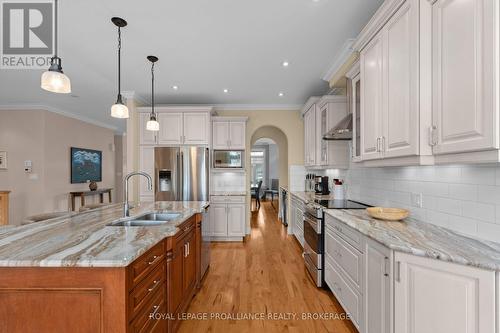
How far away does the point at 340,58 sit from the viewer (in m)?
2.95

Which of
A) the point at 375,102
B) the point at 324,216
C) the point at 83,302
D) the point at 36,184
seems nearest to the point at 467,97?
the point at 375,102

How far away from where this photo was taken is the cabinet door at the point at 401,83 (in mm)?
1540

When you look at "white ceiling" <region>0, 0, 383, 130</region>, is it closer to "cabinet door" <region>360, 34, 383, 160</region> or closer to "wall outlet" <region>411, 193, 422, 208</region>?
"cabinet door" <region>360, 34, 383, 160</region>

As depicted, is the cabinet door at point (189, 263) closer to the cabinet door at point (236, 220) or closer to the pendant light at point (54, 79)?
the pendant light at point (54, 79)

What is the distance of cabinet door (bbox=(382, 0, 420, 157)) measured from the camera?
1.54 metres

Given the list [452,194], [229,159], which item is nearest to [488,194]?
[452,194]

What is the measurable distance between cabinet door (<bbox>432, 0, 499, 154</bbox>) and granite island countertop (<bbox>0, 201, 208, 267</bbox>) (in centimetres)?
181

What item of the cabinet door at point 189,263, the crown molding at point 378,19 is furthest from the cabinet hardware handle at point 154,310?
the crown molding at point 378,19

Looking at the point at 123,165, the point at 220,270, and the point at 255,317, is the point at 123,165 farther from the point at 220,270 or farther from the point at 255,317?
the point at 255,317

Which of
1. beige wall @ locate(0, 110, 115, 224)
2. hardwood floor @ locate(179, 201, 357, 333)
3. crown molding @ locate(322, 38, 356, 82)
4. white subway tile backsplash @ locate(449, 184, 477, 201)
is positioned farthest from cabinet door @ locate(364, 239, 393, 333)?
beige wall @ locate(0, 110, 115, 224)

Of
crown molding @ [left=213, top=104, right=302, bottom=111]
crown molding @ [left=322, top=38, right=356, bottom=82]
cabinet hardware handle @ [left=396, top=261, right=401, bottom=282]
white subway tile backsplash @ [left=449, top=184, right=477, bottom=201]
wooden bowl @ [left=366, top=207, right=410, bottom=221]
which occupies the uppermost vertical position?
crown molding @ [left=322, top=38, right=356, bottom=82]

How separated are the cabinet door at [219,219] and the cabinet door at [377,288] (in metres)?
3.09

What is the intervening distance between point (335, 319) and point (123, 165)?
28.1 feet

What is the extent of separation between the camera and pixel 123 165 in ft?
28.4
